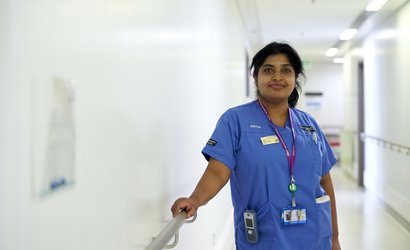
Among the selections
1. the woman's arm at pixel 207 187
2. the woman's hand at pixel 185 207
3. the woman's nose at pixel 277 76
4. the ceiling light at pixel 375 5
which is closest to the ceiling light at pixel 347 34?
the ceiling light at pixel 375 5

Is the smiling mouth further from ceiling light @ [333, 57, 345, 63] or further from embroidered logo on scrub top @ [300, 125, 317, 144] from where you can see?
ceiling light @ [333, 57, 345, 63]

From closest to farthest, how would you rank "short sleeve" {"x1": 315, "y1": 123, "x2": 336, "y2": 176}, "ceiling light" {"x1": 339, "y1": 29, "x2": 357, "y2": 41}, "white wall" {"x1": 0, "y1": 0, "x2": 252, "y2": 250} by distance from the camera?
"white wall" {"x1": 0, "y1": 0, "x2": 252, "y2": 250}
"short sleeve" {"x1": 315, "y1": 123, "x2": 336, "y2": 176}
"ceiling light" {"x1": 339, "y1": 29, "x2": 357, "y2": 41}

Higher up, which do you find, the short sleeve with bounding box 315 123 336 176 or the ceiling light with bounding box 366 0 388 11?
the ceiling light with bounding box 366 0 388 11

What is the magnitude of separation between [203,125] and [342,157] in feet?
29.4

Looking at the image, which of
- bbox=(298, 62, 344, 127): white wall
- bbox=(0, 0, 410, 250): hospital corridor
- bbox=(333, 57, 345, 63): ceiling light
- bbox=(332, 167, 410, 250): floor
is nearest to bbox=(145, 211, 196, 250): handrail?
bbox=(0, 0, 410, 250): hospital corridor

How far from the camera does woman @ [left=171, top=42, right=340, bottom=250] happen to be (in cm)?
192

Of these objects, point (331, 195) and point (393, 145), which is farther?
point (393, 145)

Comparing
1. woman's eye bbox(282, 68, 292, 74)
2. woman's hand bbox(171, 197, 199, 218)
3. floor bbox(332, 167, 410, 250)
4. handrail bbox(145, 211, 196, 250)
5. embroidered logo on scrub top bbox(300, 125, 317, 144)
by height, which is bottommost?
floor bbox(332, 167, 410, 250)

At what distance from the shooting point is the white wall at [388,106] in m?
5.46

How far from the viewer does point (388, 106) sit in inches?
248

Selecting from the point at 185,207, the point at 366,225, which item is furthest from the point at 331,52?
the point at 185,207

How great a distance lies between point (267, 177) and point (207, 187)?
27 cm

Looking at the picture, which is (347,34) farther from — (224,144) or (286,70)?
(224,144)

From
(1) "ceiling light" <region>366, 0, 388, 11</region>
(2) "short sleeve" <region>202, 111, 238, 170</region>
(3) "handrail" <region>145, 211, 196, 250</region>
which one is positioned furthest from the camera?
(1) "ceiling light" <region>366, 0, 388, 11</region>
